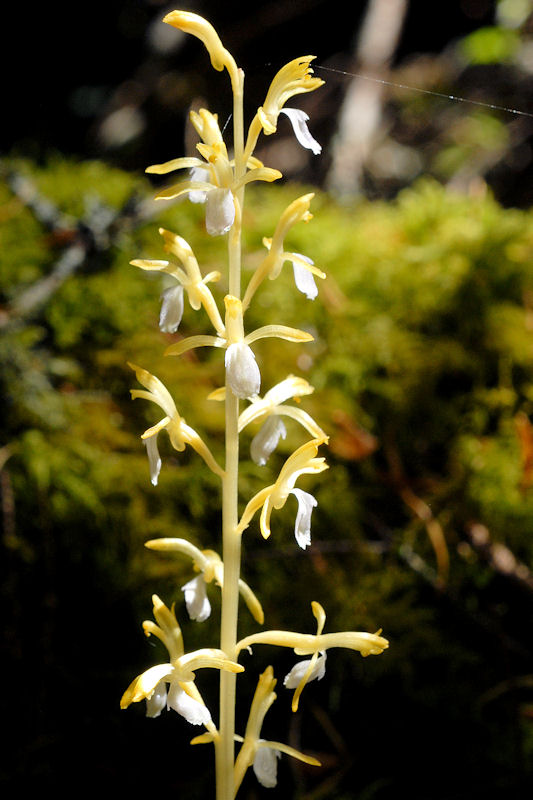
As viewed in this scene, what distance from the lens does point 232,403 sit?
3.35 feet

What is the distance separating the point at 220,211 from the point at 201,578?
595 mm

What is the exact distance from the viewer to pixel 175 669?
99cm

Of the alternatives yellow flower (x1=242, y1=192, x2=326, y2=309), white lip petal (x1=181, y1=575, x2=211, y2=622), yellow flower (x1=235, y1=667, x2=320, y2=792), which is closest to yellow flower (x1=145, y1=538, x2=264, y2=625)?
white lip petal (x1=181, y1=575, x2=211, y2=622)

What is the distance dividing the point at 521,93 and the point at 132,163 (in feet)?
8.54

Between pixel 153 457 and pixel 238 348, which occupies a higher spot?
pixel 238 348

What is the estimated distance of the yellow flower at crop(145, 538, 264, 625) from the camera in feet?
3.59

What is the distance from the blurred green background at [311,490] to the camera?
1.54 metres

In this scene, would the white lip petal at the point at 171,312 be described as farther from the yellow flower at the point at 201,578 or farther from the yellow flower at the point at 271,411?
the yellow flower at the point at 201,578

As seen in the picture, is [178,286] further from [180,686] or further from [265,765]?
[265,765]

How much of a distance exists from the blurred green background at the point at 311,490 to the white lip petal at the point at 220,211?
0.24 metres

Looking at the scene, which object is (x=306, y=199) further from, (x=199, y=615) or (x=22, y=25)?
(x=22, y=25)

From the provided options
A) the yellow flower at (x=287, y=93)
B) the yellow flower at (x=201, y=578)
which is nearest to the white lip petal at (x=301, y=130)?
the yellow flower at (x=287, y=93)

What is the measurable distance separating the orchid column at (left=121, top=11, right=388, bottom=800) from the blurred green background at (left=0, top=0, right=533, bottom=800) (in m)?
0.15

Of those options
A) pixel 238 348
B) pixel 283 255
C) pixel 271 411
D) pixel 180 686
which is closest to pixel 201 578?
pixel 180 686
